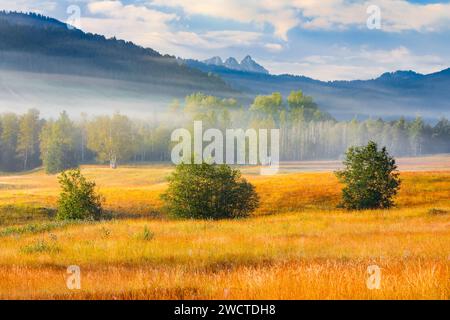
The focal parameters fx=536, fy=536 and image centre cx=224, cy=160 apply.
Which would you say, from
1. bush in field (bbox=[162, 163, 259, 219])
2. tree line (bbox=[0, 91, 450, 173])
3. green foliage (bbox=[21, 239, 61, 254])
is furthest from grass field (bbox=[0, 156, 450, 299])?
tree line (bbox=[0, 91, 450, 173])

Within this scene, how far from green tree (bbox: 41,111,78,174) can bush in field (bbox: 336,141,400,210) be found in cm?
8478

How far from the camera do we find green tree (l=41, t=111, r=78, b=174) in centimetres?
11644

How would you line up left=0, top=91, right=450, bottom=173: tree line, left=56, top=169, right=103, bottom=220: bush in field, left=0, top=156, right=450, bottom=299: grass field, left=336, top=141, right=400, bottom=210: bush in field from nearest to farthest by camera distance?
left=0, top=156, right=450, bottom=299: grass field → left=56, top=169, right=103, bottom=220: bush in field → left=336, top=141, right=400, bottom=210: bush in field → left=0, top=91, right=450, bottom=173: tree line

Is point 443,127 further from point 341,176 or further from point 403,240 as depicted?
point 403,240

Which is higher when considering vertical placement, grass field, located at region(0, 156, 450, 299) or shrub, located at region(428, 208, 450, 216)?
grass field, located at region(0, 156, 450, 299)

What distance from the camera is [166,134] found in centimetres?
15038

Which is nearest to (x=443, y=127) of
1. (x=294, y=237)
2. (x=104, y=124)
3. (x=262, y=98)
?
(x=262, y=98)

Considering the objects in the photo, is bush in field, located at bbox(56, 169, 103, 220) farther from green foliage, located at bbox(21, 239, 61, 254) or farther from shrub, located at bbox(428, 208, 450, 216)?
shrub, located at bbox(428, 208, 450, 216)

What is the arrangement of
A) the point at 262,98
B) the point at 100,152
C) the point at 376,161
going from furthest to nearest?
the point at 262,98 < the point at 100,152 < the point at 376,161

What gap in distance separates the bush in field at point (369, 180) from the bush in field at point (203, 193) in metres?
8.65

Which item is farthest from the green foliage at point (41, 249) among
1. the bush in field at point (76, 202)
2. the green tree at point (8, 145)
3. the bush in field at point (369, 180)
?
the green tree at point (8, 145)

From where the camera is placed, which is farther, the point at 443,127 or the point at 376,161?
the point at 443,127

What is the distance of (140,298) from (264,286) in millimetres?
2398

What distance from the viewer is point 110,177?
10175cm
